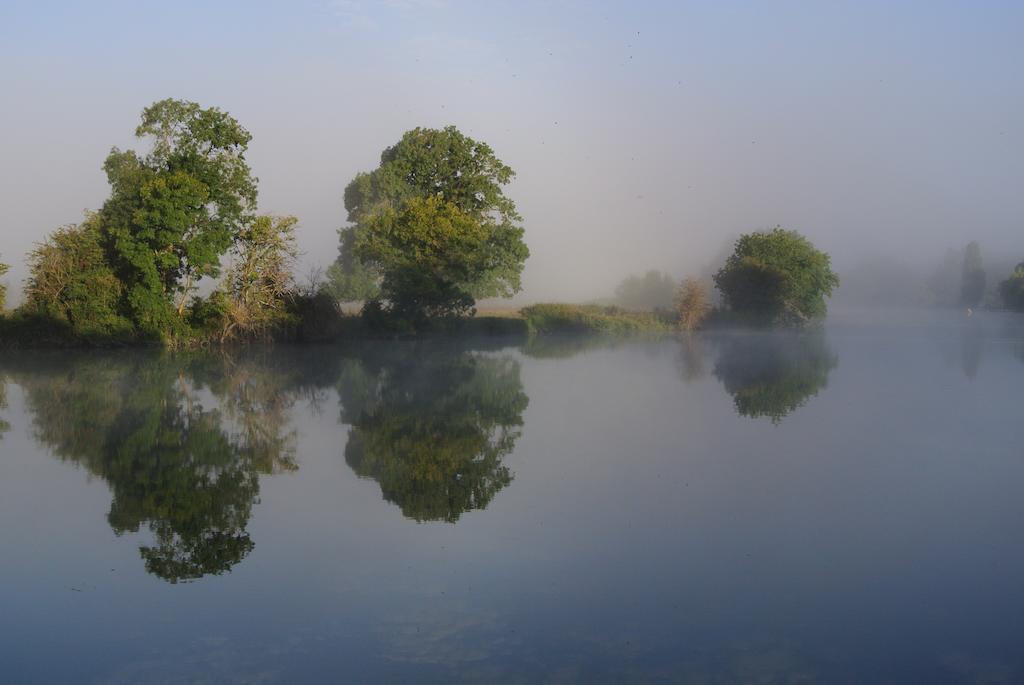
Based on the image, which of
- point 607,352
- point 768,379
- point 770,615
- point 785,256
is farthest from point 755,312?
point 770,615

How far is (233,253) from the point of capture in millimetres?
31031

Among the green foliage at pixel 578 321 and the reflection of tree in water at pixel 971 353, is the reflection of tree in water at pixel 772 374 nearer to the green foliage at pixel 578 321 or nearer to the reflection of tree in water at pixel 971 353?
the reflection of tree in water at pixel 971 353

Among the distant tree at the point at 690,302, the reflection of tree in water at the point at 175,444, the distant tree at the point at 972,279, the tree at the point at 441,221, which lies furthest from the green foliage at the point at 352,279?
the distant tree at the point at 972,279

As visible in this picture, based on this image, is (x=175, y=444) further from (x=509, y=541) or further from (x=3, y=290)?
(x=3, y=290)

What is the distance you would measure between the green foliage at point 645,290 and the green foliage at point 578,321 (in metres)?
27.4

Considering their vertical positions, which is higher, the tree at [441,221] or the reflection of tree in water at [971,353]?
the tree at [441,221]

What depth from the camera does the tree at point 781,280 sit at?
52406 mm

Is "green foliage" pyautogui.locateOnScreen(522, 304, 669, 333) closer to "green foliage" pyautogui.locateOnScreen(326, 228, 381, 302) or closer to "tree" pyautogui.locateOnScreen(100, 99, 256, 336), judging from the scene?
"green foliage" pyautogui.locateOnScreen(326, 228, 381, 302)

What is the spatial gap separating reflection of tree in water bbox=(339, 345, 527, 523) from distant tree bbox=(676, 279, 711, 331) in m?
30.0

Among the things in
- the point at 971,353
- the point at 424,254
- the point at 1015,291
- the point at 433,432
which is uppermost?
the point at 424,254

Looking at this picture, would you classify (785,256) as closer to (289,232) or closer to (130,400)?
(289,232)

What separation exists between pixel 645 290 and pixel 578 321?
102 feet

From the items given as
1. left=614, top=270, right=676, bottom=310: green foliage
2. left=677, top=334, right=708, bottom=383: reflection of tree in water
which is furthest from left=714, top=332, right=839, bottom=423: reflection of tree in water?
left=614, top=270, right=676, bottom=310: green foliage

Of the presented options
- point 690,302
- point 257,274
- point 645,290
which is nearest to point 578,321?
point 690,302
